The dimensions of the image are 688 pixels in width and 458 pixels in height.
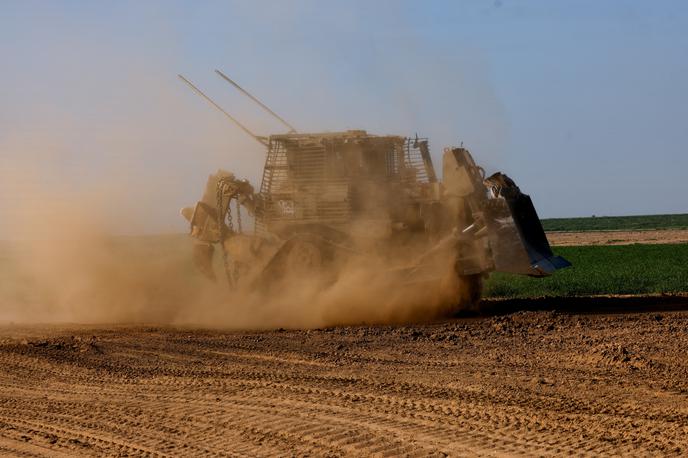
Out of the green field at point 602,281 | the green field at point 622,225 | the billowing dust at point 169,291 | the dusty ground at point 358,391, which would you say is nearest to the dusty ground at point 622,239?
the green field at point 622,225

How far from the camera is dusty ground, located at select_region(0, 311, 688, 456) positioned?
27.3 feet

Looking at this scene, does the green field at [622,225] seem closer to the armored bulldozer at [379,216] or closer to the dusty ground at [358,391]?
the armored bulldozer at [379,216]

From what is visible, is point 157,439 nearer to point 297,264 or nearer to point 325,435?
point 325,435

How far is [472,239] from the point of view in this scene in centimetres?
1759

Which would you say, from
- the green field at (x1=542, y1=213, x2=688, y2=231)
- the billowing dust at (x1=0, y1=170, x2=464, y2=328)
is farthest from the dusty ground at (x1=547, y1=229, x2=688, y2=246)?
the billowing dust at (x1=0, y1=170, x2=464, y2=328)

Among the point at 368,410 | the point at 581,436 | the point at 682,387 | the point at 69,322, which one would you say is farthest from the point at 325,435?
the point at 69,322

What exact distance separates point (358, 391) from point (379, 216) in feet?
25.3

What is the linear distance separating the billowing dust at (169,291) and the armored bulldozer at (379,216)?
0.25 metres

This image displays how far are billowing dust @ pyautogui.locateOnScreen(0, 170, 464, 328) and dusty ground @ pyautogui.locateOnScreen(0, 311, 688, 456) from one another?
1.20 m

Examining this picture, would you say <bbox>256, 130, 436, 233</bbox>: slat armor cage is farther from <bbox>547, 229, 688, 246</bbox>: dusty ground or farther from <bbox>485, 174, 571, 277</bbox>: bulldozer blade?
<bbox>547, 229, 688, 246</bbox>: dusty ground

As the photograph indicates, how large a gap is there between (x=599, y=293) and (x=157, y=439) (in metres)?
19.1

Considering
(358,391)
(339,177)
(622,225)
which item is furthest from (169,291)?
(622,225)

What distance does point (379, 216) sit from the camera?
1811cm

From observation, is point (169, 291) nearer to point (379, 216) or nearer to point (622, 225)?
point (379, 216)
